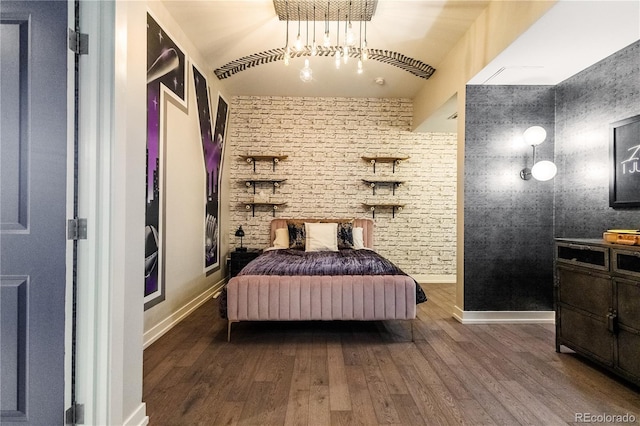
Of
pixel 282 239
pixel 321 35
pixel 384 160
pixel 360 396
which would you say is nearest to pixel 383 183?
pixel 384 160

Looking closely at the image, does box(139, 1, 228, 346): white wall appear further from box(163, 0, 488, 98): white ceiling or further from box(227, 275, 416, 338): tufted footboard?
box(227, 275, 416, 338): tufted footboard

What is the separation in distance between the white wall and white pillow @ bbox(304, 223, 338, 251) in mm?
1412

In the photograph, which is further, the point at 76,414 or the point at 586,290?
the point at 586,290

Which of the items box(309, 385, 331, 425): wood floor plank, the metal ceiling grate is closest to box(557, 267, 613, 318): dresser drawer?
box(309, 385, 331, 425): wood floor plank

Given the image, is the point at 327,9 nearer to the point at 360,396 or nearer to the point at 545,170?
the point at 545,170

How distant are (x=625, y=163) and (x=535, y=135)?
2.68 ft

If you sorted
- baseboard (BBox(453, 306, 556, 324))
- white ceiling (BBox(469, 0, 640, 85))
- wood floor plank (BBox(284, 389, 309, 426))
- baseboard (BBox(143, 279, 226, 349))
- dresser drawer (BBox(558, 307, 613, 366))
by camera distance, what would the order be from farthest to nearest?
baseboard (BBox(453, 306, 556, 324)), baseboard (BBox(143, 279, 226, 349)), dresser drawer (BBox(558, 307, 613, 366)), white ceiling (BBox(469, 0, 640, 85)), wood floor plank (BBox(284, 389, 309, 426))

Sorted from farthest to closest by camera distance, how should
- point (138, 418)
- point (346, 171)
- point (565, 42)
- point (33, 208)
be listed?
point (346, 171), point (565, 42), point (138, 418), point (33, 208)

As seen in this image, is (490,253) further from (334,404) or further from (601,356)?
(334,404)

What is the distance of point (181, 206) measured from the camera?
3.48m

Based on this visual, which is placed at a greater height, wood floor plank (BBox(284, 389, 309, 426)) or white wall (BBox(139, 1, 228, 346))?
white wall (BBox(139, 1, 228, 346))

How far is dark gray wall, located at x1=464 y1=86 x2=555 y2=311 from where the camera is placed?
3545 millimetres

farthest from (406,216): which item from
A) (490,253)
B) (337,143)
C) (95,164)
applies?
(95,164)

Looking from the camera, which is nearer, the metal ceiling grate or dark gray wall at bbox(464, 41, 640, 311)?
the metal ceiling grate
